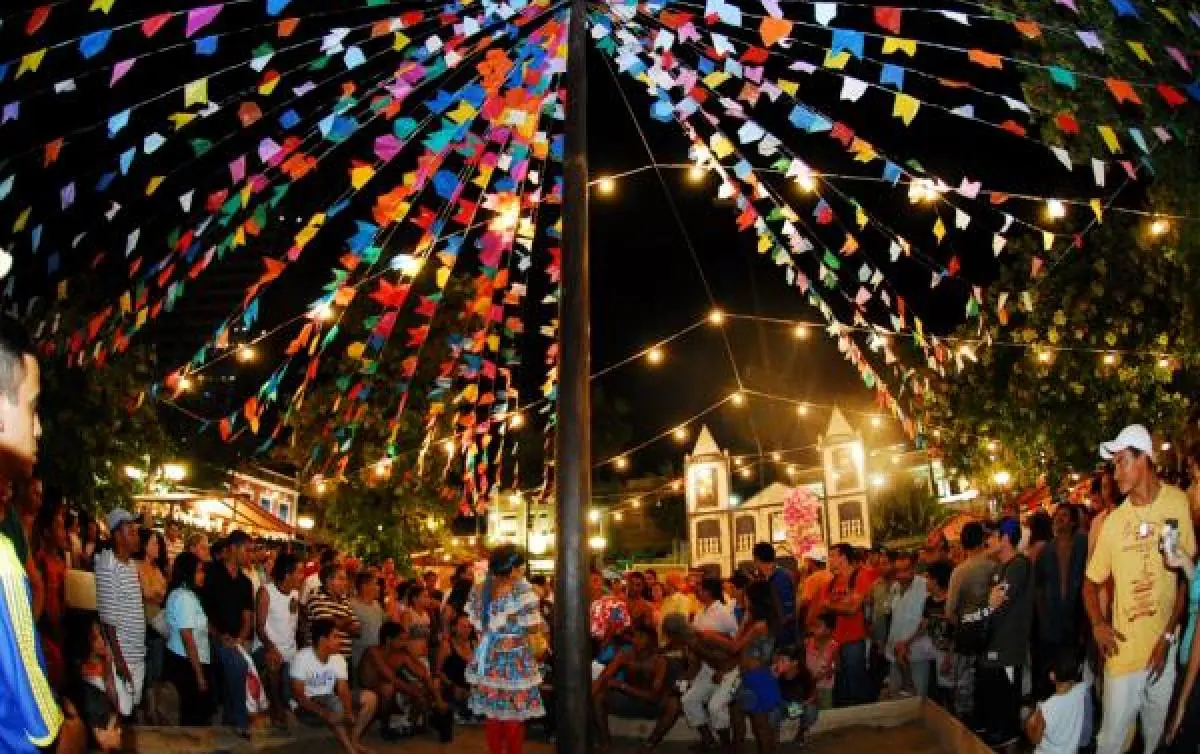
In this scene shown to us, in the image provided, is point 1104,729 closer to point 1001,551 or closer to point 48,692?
point 1001,551

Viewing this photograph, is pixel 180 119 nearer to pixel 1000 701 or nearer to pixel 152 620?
pixel 152 620

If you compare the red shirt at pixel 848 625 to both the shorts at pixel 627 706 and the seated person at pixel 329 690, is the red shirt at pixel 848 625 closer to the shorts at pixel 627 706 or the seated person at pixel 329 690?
the shorts at pixel 627 706

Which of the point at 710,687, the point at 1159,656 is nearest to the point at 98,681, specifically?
the point at 710,687

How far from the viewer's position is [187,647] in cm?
987

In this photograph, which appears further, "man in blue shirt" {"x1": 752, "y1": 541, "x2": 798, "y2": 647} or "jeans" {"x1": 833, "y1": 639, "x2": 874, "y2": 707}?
"jeans" {"x1": 833, "y1": 639, "x2": 874, "y2": 707}

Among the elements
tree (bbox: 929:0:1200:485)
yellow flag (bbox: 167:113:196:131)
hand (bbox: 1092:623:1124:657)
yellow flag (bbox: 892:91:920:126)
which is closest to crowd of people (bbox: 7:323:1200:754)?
hand (bbox: 1092:623:1124:657)

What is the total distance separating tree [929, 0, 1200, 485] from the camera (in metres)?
12.2

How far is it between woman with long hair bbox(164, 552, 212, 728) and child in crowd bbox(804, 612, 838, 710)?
6264 mm

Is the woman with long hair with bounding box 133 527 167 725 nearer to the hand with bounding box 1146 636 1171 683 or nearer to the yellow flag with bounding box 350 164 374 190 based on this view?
the yellow flag with bounding box 350 164 374 190

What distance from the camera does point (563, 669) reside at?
6.47 m

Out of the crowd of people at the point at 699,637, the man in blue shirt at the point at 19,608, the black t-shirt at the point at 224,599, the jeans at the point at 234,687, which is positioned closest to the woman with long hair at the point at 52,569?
the crowd of people at the point at 699,637

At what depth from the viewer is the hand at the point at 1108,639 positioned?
6109mm

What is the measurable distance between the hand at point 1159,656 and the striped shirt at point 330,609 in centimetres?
764

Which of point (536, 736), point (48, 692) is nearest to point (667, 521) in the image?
point (536, 736)
